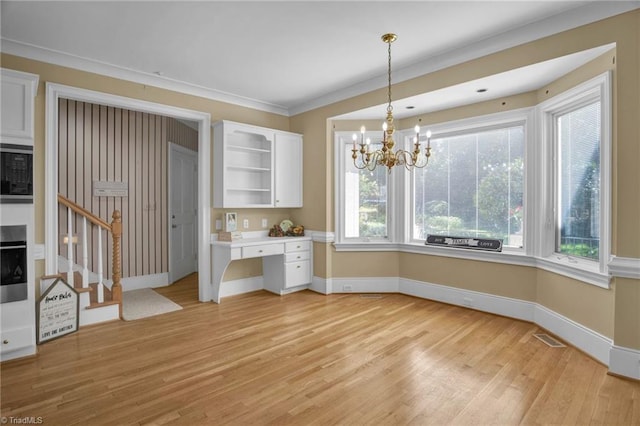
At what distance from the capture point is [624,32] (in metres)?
2.55

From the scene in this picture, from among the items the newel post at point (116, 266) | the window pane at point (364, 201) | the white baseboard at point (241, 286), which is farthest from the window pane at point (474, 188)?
the newel post at point (116, 266)

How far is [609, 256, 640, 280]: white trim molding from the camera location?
98.8 inches

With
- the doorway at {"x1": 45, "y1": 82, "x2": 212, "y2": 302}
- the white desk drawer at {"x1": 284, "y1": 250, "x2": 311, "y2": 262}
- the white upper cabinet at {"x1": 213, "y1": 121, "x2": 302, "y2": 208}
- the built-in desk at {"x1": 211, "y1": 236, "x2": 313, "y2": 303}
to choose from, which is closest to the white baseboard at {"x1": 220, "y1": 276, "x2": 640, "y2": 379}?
the built-in desk at {"x1": 211, "y1": 236, "x2": 313, "y2": 303}

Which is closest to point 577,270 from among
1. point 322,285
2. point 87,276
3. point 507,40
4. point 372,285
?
point 507,40

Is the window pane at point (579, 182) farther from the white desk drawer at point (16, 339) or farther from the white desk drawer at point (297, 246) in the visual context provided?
the white desk drawer at point (16, 339)

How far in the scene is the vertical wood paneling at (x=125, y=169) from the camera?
15.4 feet

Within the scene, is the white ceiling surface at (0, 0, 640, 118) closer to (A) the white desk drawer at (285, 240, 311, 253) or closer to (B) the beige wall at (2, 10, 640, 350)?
(B) the beige wall at (2, 10, 640, 350)

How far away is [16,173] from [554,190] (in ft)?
16.4

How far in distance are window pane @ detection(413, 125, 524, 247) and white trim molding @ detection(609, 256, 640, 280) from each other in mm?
1286

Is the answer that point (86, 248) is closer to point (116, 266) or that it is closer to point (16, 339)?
point (116, 266)

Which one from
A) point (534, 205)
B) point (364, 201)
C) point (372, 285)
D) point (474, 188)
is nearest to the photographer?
point (534, 205)

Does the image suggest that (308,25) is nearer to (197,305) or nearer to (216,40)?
(216,40)

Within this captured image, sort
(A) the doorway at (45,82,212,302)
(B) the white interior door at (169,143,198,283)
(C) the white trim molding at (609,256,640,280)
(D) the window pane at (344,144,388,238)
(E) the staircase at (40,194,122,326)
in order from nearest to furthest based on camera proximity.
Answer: (C) the white trim molding at (609,256,640,280), (A) the doorway at (45,82,212,302), (E) the staircase at (40,194,122,326), (D) the window pane at (344,144,388,238), (B) the white interior door at (169,143,198,283)

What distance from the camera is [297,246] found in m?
4.96
